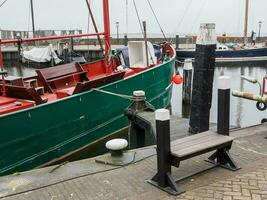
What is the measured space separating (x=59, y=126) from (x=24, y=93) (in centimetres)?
105

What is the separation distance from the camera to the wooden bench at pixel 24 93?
24.7ft

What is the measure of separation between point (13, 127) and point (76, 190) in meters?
2.56

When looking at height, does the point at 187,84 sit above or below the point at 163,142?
below

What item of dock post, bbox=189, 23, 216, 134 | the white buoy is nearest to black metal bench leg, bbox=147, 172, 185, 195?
the white buoy

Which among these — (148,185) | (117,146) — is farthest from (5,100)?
(148,185)

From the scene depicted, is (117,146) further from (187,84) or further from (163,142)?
(187,84)

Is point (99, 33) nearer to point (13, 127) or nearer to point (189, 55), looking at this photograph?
point (13, 127)

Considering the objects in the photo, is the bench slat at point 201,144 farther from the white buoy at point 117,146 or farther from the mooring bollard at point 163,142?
the white buoy at point 117,146

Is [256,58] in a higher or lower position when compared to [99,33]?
lower

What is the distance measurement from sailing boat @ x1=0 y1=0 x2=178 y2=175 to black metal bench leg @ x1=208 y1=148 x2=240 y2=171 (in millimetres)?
3487

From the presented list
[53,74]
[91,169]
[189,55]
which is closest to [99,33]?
[53,74]

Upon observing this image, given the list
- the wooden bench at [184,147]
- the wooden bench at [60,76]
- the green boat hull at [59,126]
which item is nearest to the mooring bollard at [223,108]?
the wooden bench at [184,147]

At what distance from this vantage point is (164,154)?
4320 millimetres

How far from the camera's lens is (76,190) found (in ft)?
14.9
